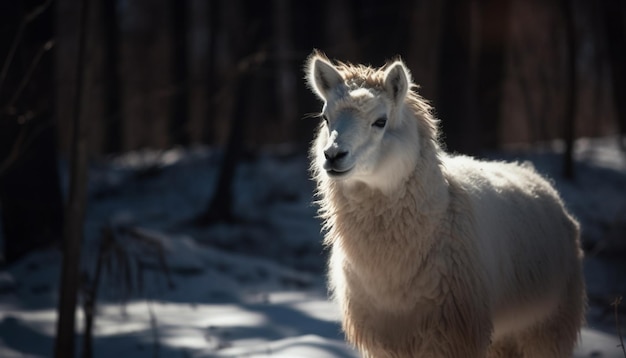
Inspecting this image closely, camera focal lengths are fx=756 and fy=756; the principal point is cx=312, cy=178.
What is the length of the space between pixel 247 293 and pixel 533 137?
1076cm

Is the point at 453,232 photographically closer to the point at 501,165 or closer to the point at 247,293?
the point at 501,165

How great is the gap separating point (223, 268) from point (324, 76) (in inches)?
219

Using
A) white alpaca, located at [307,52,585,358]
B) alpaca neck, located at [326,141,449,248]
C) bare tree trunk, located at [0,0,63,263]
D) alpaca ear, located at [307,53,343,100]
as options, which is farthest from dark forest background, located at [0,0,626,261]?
alpaca neck, located at [326,141,449,248]

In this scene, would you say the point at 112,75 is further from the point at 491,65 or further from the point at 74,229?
the point at 74,229

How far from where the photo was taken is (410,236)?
15.4 ft

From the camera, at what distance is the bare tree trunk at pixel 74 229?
257 inches

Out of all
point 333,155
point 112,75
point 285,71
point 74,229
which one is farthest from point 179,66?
point 333,155

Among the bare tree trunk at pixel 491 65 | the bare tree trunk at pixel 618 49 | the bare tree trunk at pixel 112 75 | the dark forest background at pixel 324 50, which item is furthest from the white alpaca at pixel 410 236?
the bare tree trunk at pixel 112 75

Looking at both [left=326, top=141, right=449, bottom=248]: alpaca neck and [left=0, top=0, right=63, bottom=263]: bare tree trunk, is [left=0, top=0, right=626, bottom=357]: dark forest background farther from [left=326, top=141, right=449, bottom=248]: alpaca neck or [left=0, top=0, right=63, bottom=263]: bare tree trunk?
[left=326, top=141, right=449, bottom=248]: alpaca neck

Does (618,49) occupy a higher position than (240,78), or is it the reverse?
(618,49)

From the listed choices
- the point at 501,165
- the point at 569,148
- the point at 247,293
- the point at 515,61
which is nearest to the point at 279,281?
the point at 247,293

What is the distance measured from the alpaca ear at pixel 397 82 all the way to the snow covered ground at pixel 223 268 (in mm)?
2438

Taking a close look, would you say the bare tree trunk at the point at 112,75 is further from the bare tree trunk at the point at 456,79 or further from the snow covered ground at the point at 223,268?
the bare tree trunk at the point at 456,79

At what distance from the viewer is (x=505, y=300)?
495cm
